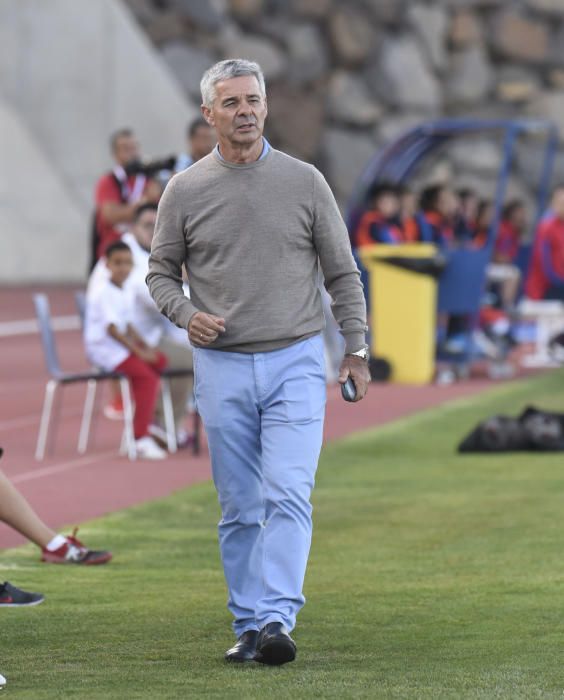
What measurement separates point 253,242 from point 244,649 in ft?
4.37

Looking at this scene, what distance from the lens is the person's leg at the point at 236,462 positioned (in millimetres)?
6172

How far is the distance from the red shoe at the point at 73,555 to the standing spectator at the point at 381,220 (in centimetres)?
1023

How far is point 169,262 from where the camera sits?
6.30 metres

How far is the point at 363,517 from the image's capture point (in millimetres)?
9750

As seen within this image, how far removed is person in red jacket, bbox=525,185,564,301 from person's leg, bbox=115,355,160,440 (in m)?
8.20

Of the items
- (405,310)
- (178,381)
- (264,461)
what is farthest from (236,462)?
(405,310)

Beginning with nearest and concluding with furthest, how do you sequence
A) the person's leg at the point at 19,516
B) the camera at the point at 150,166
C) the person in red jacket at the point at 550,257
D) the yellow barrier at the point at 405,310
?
the person's leg at the point at 19,516, the camera at the point at 150,166, the yellow barrier at the point at 405,310, the person in red jacket at the point at 550,257

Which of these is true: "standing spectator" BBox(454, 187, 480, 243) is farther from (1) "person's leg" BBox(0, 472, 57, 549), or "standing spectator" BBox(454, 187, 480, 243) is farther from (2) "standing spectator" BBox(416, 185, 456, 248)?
(1) "person's leg" BBox(0, 472, 57, 549)

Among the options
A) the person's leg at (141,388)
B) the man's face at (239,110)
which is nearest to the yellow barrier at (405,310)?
the person's leg at (141,388)

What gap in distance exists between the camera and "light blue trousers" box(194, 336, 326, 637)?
19.9ft

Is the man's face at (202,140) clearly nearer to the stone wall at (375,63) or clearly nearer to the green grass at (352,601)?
the green grass at (352,601)

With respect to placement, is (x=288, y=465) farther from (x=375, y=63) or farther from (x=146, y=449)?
(x=375, y=63)

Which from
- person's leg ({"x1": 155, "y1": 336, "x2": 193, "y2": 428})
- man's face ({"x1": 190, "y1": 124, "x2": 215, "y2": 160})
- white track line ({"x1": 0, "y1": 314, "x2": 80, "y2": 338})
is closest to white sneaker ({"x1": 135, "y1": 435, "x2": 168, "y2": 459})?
person's leg ({"x1": 155, "y1": 336, "x2": 193, "y2": 428})

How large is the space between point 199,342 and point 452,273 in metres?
12.4
